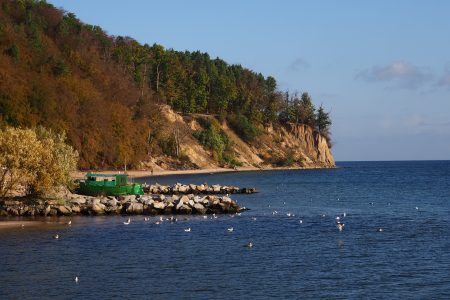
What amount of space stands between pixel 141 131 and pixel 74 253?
9714 centimetres

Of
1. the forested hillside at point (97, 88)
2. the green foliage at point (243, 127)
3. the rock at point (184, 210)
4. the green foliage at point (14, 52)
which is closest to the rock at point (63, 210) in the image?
the rock at point (184, 210)

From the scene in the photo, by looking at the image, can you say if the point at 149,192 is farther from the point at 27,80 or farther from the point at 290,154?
the point at 290,154

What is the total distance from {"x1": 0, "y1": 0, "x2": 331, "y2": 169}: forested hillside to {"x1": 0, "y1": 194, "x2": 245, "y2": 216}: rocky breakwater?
135ft

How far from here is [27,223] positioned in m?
52.2

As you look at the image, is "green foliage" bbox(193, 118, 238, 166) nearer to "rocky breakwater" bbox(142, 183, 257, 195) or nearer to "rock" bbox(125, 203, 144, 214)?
"rocky breakwater" bbox(142, 183, 257, 195)

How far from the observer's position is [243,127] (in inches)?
7239

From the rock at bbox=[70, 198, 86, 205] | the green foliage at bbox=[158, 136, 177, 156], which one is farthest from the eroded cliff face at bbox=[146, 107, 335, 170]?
the rock at bbox=[70, 198, 86, 205]

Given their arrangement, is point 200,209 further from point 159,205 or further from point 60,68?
point 60,68

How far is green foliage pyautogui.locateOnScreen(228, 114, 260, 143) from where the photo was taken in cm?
18325

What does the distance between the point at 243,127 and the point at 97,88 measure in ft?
206

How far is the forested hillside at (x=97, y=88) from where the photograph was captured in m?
108

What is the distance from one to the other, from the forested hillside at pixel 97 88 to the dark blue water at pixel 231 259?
56.3 meters

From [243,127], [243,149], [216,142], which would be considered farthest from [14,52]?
[243,127]

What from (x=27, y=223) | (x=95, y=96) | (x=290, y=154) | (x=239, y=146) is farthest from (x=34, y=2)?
(x=27, y=223)
